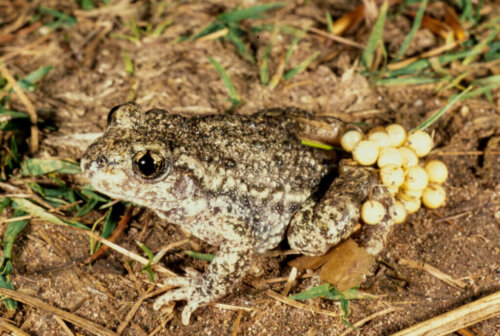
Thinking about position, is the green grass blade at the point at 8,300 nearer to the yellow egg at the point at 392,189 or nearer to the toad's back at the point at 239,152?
the toad's back at the point at 239,152

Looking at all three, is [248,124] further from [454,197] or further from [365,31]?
[365,31]

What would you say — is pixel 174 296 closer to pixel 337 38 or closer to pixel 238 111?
pixel 238 111

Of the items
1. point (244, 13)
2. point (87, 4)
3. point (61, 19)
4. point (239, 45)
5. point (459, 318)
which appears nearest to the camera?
point (459, 318)

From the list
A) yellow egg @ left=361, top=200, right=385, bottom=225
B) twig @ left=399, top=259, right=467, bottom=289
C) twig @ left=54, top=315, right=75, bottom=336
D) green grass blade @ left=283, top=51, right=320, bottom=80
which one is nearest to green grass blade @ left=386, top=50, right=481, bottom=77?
green grass blade @ left=283, top=51, right=320, bottom=80

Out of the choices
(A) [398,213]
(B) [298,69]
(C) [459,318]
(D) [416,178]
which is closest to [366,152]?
(D) [416,178]

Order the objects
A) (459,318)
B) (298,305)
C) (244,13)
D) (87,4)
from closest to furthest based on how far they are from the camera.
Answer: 1. (459,318)
2. (298,305)
3. (244,13)
4. (87,4)

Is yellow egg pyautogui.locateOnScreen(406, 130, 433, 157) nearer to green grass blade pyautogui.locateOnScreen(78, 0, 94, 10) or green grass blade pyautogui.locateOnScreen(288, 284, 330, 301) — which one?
green grass blade pyautogui.locateOnScreen(288, 284, 330, 301)

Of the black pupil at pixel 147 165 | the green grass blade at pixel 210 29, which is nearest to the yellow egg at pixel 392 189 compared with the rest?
the black pupil at pixel 147 165
